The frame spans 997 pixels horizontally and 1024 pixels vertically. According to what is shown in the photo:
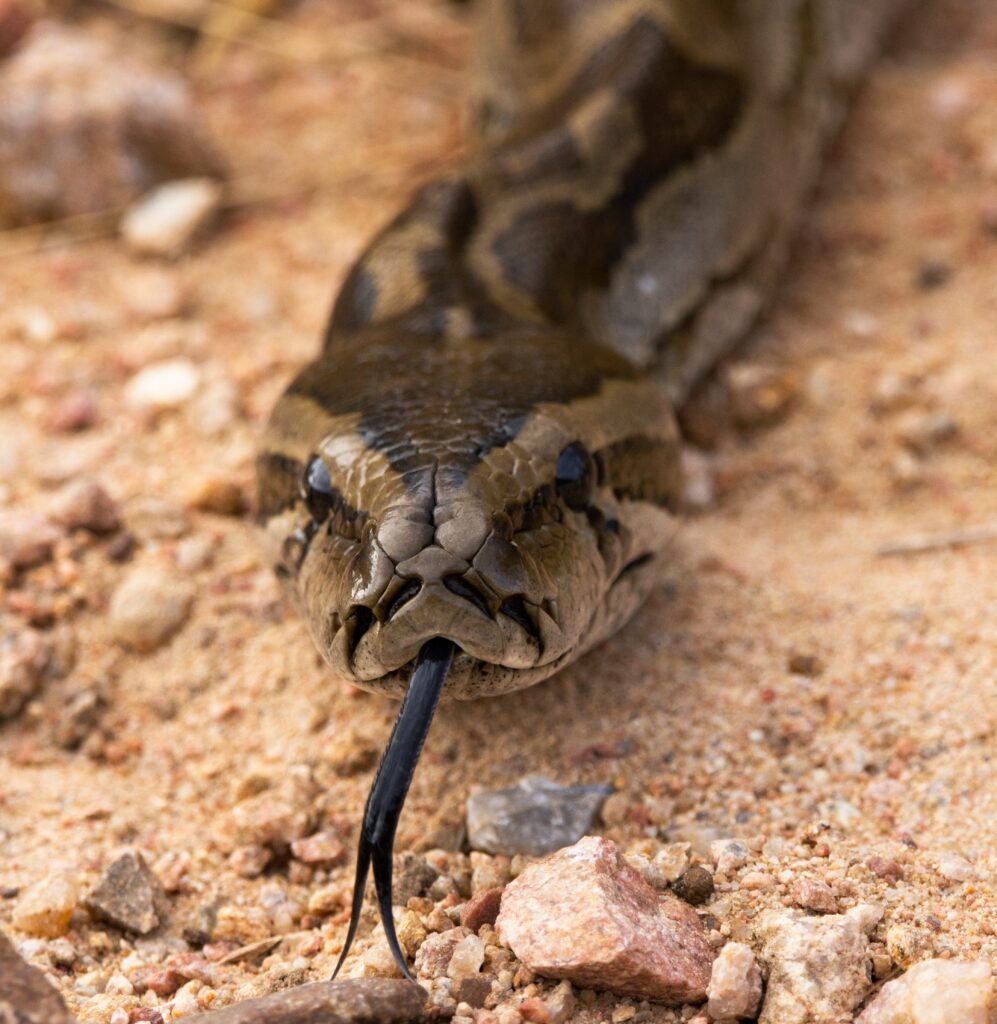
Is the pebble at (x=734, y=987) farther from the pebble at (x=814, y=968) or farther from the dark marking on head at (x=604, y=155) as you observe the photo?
the dark marking on head at (x=604, y=155)

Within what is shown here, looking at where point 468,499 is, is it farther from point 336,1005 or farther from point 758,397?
point 758,397

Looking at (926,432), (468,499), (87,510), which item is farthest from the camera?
(926,432)

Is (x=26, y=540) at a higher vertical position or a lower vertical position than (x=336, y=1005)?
lower

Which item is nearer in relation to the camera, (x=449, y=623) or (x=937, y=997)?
(x=937, y=997)

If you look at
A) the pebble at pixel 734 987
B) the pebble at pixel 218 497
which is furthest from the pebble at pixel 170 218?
the pebble at pixel 734 987

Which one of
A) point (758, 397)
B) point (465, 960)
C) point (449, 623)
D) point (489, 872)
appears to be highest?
point (449, 623)

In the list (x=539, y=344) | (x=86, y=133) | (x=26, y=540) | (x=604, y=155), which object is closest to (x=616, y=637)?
(x=539, y=344)

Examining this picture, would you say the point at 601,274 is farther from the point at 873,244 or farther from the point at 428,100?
the point at 428,100
